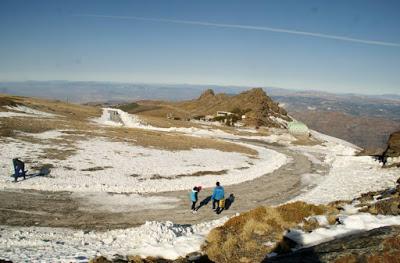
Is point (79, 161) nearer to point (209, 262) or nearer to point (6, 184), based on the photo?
point (6, 184)

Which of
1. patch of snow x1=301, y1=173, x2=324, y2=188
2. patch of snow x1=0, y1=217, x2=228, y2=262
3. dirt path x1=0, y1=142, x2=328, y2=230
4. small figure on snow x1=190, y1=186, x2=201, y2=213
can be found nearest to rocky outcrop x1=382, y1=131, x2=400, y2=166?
patch of snow x1=301, y1=173, x2=324, y2=188

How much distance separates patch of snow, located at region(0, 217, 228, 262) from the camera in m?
13.7

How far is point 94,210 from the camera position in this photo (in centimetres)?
2264

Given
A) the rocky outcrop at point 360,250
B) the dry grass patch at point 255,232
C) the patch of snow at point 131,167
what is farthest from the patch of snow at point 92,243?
the patch of snow at point 131,167

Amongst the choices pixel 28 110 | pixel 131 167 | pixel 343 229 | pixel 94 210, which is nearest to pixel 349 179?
pixel 131 167

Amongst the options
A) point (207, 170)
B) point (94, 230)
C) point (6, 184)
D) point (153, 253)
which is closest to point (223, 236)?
point (153, 253)

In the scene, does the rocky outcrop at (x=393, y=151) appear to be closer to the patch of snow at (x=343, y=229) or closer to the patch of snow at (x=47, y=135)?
the patch of snow at (x=343, y=229)

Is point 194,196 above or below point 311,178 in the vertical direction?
above

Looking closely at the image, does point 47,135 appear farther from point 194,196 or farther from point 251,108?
point 251,108

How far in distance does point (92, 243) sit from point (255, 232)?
715 centimetres

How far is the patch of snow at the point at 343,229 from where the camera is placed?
44.3 feet

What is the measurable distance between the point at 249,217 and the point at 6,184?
18766 millimetres

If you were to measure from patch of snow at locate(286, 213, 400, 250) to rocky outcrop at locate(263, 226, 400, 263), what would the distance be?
7.04ft

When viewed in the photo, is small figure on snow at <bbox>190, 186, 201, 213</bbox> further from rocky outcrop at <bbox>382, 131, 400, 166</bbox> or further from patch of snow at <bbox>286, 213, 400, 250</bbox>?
rocky outcrop at <bbox>382, 131, 400, 166</bbox>
